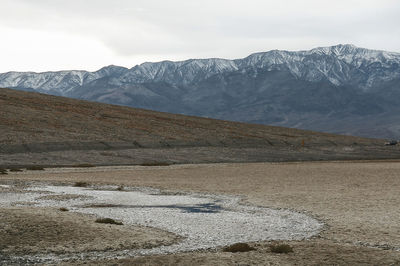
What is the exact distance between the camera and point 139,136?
111750 mm

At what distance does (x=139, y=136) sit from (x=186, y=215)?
270 feet

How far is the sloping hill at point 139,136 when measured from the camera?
9381 cm

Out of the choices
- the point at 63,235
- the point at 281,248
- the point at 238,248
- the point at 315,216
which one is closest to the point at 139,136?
the point at 315,216

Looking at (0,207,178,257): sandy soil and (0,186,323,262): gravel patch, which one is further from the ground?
(0,207,178,257): sandy soil

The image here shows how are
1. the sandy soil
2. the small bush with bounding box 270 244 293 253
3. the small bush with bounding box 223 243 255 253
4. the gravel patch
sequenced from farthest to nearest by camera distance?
the gravel patch < the sandy soil < the small bush with bounding box 223 243 255 253 < the small bush with bounding box 270 244 293 253

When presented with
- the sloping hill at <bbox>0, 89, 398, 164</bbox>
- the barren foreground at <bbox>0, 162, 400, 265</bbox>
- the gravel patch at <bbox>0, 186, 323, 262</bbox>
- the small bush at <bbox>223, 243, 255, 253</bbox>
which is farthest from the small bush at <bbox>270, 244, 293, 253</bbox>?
the sloping hill at <bbox>0, 89, 398, 164</bbox>

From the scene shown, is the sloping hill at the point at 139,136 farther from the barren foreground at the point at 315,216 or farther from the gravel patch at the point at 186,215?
the gravel patch at the point at 186,215

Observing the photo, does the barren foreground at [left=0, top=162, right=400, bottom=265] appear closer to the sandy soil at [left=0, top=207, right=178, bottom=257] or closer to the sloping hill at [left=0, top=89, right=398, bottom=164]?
the sandy soil at [left=0, top=207, right=178, bottom=257]

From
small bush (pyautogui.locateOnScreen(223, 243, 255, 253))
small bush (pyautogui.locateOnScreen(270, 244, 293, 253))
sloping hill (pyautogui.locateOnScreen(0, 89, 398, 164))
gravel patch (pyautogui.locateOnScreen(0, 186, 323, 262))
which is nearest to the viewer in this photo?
small bush (pyautogui.locateOnScreen(270, 244, 293, 253))

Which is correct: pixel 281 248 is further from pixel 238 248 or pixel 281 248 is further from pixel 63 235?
pixel 63 235

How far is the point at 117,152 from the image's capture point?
91.6m

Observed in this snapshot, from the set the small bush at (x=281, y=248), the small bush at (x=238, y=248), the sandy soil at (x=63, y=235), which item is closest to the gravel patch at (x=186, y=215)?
the sandy soil at (x=63, y=235)

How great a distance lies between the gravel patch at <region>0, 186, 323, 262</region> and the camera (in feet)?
77.0

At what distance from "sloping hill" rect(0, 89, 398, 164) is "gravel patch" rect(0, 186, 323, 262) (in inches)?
1666
